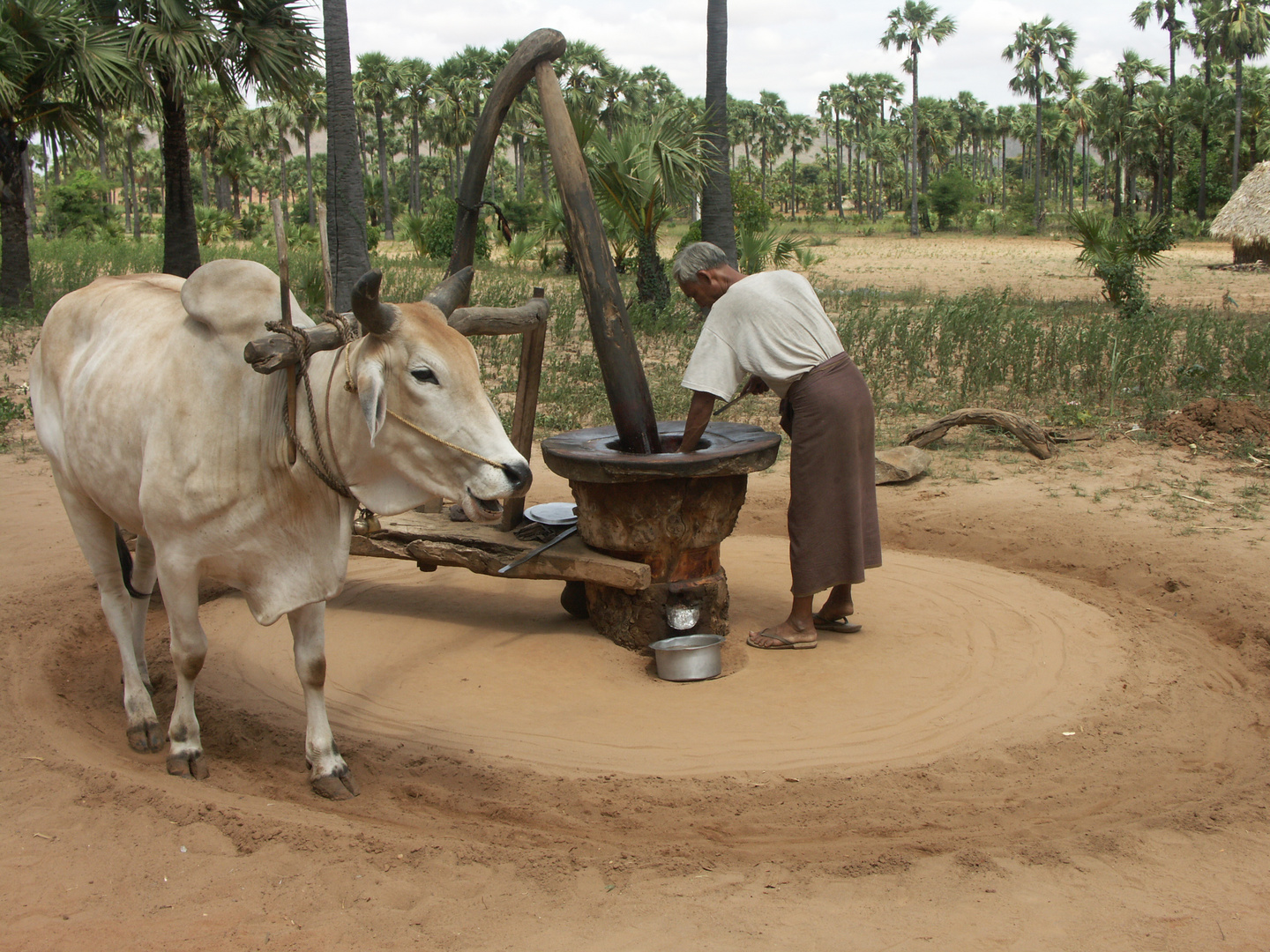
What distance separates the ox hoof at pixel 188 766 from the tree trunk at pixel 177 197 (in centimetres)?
1111

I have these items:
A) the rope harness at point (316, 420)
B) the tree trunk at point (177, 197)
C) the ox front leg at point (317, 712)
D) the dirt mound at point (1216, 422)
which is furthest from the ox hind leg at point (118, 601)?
the tree trunk at point (177, 197)

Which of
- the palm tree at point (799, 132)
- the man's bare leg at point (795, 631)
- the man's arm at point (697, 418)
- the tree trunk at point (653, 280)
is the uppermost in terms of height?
the palm tree at point (799, 132)

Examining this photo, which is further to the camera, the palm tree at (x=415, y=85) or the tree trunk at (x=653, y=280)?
the palm tree at (x=415, y=85)

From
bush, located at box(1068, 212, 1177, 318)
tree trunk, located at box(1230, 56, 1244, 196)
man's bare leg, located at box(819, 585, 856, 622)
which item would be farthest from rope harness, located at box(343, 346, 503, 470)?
tree trunk, located at box(1230, 56, 1244, 196)

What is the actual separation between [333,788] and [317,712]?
0.86 feet

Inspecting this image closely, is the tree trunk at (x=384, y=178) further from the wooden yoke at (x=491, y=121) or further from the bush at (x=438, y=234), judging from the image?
the wooden yoke at (x=491, y=121)

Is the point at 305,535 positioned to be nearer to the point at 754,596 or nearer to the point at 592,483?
the point at 592,483

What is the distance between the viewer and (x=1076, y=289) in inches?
755

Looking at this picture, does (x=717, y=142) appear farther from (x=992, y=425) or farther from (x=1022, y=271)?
(x=1022, y=271)

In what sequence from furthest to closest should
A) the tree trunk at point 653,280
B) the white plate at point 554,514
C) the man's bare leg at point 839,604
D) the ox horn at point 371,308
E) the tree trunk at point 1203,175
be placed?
1. the tree trunk at point 1203,175
2. the tree trunk at point 653,280
3. the white plate at point 554,514
4. the man's bare leg at point 839,604
5. the ox horn at point 371,308

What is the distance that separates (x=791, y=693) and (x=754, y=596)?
4.10 feet

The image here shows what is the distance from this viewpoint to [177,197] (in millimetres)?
13312

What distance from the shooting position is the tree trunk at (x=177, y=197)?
13219 millimetres

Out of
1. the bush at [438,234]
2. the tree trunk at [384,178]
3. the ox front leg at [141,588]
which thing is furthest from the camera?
the tree trunk at [384,178]
